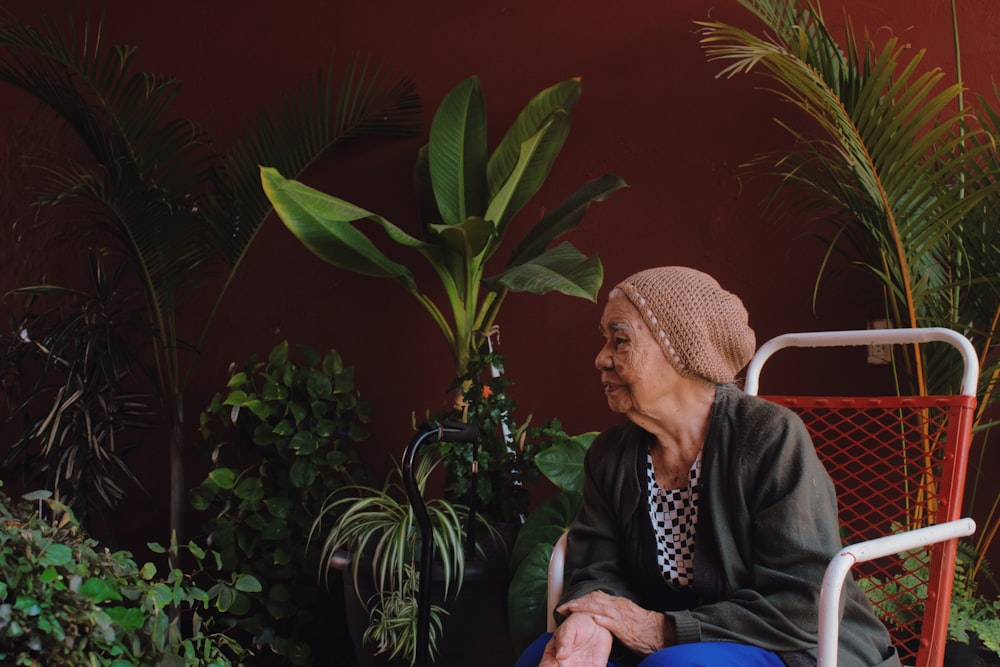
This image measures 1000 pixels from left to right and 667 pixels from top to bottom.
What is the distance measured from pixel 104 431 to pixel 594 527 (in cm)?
213

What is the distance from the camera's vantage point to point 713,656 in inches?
61.7

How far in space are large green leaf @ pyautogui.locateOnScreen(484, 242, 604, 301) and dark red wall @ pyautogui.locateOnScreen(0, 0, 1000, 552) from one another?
2.04 feet

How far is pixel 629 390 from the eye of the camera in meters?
1.87

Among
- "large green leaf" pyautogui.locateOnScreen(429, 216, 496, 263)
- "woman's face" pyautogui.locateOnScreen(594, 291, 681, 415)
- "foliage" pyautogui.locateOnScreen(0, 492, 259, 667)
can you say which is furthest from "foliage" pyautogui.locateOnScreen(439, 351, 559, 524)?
"foliage" pyautogui.locateOnScreen(0, 492, 259, 667)

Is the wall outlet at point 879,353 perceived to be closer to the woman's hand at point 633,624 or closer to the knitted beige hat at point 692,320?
the knitted beige hat at point 692,320

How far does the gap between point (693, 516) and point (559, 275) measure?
1036mm

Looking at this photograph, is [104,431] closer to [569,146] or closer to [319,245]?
[319,245]

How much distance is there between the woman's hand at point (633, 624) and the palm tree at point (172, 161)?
85.4 inches

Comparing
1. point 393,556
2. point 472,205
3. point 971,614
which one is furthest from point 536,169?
point 971,614

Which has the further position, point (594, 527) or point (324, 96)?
point (324, 96)

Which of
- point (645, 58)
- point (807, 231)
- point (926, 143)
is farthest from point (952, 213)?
point (645, 58)

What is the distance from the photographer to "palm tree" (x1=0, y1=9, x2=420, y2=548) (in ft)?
10.9

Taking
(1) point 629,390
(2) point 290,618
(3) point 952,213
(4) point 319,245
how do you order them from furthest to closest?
(2) point 290,618 → (4) point 319,245 → (3) point 952,213 → (1) point 629,390

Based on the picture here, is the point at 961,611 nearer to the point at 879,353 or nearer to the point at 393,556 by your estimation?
the point at 879,353
